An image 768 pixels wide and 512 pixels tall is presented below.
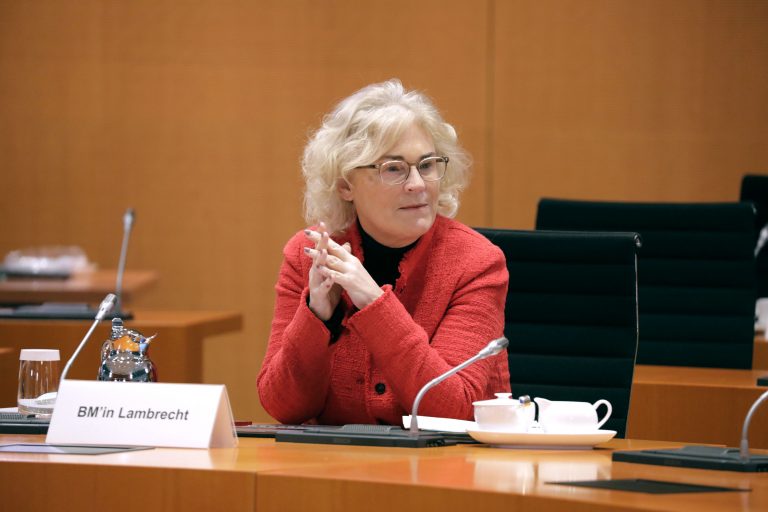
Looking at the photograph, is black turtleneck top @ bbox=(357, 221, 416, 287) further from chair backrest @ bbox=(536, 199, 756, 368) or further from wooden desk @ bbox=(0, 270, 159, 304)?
wooden desk @ bbox=(0, 270, 159, 304)

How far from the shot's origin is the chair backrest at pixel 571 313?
2670 mm

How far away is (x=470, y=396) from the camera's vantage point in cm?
228

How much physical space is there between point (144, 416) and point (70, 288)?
356 cm

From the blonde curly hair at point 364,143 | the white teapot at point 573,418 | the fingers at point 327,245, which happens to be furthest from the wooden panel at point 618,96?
the white teapot at point 573,418

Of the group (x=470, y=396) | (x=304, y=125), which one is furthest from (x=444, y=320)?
(x=304, y=125)

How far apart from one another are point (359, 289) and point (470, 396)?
0.28 metres

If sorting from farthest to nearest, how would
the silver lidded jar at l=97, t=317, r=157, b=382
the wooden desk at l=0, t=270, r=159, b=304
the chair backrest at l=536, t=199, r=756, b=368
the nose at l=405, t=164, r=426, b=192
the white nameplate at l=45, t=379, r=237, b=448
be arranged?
the wooden desk at l=0, t=270, r=159, b=304 < the chair backrest at l=536, t=199, r=756, b=368 < the nose at l=405, t=164, r=426, b=192 < the silver lidded jar at l=97, t=317, r=157, b=382 < the white nameplate at l=45, t=379, r=237, b=448

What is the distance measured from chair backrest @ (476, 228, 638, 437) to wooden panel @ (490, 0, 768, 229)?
3355 millimetres

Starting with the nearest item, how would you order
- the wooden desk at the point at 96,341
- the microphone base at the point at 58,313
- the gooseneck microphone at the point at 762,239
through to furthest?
the wooden desk at the point at 96,341
the microphone base at the point at 58,313
the gooseneck microphone at the point at 762,239

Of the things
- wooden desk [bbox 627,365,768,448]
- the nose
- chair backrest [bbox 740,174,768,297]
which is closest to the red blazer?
the nose

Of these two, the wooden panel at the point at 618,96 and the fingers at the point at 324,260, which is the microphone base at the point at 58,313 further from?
the wooden panel at the point at 618,96

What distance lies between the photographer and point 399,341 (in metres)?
2.22

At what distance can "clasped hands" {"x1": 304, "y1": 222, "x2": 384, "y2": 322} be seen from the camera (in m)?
2.25

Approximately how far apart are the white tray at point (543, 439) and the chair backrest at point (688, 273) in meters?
1.73
